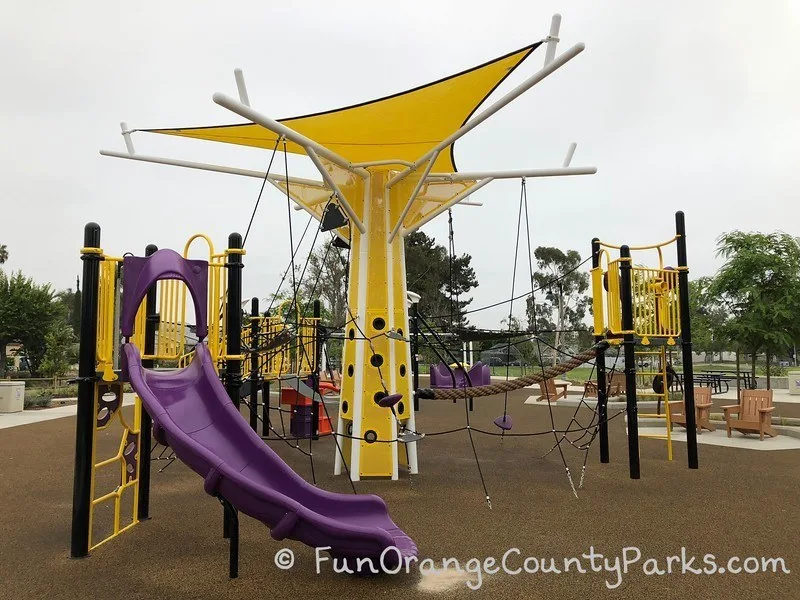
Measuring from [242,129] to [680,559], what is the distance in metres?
7.17

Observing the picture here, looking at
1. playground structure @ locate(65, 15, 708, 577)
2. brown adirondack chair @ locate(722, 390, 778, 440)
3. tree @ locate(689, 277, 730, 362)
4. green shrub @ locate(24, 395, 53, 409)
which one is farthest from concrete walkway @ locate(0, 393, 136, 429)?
tree @ locate(689, 277, 730, 362)

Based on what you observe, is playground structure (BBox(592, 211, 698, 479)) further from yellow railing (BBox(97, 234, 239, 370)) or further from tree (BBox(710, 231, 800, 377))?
tree (BBox(710, 231, 800, 377))

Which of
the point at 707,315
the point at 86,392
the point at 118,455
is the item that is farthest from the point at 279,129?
the point at 707,315

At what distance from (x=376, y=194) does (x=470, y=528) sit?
5.29 m

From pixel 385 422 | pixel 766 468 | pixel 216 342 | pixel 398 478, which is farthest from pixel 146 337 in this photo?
pixel 766 468

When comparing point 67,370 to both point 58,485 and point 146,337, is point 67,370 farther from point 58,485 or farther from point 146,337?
point 146,337

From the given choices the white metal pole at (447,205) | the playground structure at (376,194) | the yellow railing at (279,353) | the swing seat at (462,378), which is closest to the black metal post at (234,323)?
the playground structure at (376,194)

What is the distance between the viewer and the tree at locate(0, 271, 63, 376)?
31.1 metres

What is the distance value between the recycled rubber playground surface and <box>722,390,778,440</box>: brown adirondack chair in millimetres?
1450

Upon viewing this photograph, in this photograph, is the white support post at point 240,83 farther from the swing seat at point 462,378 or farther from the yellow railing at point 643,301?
the swing seat at point 462,378

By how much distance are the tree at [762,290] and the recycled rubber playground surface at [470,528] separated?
7.04 meters

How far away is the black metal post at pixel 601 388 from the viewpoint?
869 centimetres

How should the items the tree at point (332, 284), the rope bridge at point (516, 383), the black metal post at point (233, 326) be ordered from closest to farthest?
the black metal post at point (233, 326) < the rope bridge at point (516, 383) < the tree at point (332, 284)

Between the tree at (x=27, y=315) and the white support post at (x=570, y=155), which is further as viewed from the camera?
the tree at (x=27, y=315)
